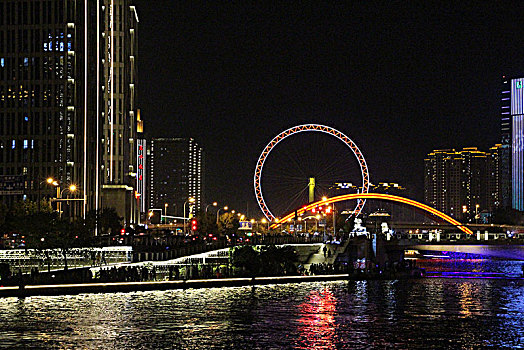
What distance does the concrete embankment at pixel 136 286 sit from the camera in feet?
208

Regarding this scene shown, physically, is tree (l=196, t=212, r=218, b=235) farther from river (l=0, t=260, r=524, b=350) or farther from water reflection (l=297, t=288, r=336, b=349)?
water reflection (l=297, t=288, r=336, b=349)

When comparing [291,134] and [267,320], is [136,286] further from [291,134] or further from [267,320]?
[291,134]

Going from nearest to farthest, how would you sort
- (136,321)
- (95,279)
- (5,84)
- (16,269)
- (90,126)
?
(136,321)
(95,279)
(16,269)
(5,84)
(90,126)

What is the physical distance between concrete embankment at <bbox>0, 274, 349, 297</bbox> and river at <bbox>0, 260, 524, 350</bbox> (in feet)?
6.71

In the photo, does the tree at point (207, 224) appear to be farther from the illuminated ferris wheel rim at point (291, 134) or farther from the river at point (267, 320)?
the river at point (267, 320)

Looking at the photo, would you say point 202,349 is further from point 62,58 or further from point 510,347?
point 62,58

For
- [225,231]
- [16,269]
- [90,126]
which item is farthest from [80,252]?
[225,231]

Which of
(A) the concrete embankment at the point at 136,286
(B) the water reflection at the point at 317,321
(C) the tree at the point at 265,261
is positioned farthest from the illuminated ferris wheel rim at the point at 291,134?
(B) the water reflection at the point at 317,321

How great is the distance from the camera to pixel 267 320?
50.9 m

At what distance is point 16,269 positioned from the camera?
77250 mm

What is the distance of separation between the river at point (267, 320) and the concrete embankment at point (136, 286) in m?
2.04

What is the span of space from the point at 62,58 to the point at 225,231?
62341 mm

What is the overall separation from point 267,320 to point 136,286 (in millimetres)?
20602

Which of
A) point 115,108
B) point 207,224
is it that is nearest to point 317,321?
point 207,224
